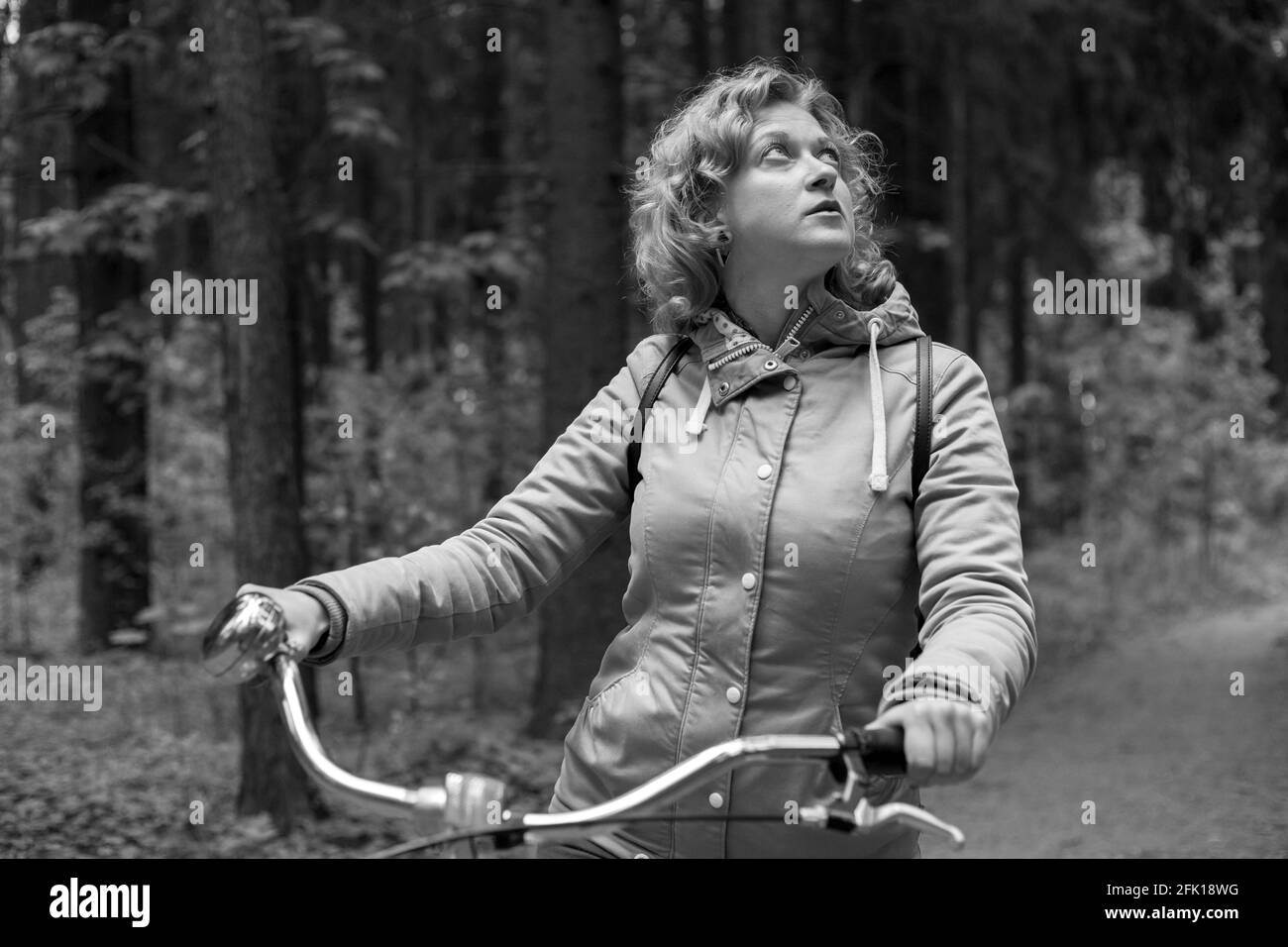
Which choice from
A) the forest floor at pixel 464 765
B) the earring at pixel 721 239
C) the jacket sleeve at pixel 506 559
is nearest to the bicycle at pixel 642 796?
the jacket sleeve at pixel 506 559

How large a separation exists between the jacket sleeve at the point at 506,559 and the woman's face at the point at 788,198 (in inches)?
12.1

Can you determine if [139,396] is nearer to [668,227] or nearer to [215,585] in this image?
[215,585]

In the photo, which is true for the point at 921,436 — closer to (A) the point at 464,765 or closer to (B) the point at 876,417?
(B) the point at 876,417

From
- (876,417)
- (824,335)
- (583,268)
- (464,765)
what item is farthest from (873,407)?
(464,765)

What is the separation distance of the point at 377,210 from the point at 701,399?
13330mm

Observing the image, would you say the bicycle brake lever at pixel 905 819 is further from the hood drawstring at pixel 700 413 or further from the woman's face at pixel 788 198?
the woman's face at pixel 788 198

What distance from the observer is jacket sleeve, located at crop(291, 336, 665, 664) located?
2.45m

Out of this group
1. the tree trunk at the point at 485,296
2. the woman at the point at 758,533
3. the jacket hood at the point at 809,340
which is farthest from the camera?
the tree trunk at the point at 485,296

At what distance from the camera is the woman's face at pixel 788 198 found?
274 centimetres

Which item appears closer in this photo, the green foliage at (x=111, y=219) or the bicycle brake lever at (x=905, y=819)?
the bicycle brake lever at (x=905, y=819)

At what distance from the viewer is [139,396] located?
38.3ft

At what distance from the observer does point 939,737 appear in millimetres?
1971

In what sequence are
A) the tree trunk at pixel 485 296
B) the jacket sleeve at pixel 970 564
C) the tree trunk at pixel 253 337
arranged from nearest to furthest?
1. the jacket sleeve at pixel 970 564
2. the tree trunk at pixel 253 337
3. the tree trunk at pixel 485 296
